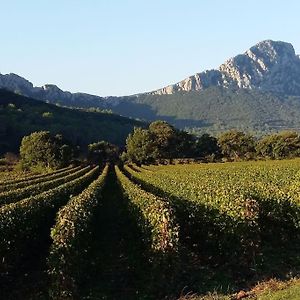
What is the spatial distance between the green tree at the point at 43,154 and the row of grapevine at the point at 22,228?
8486 cm

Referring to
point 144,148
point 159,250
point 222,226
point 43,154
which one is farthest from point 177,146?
point 159,250

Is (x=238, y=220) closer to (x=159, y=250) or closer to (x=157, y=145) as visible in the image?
(x=159, y=250)

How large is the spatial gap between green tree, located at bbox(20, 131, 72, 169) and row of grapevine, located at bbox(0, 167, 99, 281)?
8486 centimetres

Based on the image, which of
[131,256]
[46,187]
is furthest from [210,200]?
[46,187]

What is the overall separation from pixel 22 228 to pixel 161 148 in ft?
375

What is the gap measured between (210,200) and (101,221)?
10.6 metres

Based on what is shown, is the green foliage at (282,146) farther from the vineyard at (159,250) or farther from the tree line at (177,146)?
the vineyard at (159,250)

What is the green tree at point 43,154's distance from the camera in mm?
110950

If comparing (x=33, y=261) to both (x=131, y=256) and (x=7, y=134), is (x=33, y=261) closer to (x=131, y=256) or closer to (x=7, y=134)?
(x=131, y=256)

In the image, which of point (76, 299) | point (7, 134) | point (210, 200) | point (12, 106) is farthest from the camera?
point (12, 106)

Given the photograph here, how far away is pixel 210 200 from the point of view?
22.5 metres

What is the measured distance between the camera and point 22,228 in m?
19.7

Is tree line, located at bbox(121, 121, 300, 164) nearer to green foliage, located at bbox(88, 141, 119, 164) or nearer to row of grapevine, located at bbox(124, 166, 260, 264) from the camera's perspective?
green foliage, located at bbox(88, 141, 119, 164)

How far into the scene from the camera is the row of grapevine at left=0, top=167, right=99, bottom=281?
57.1 feet
